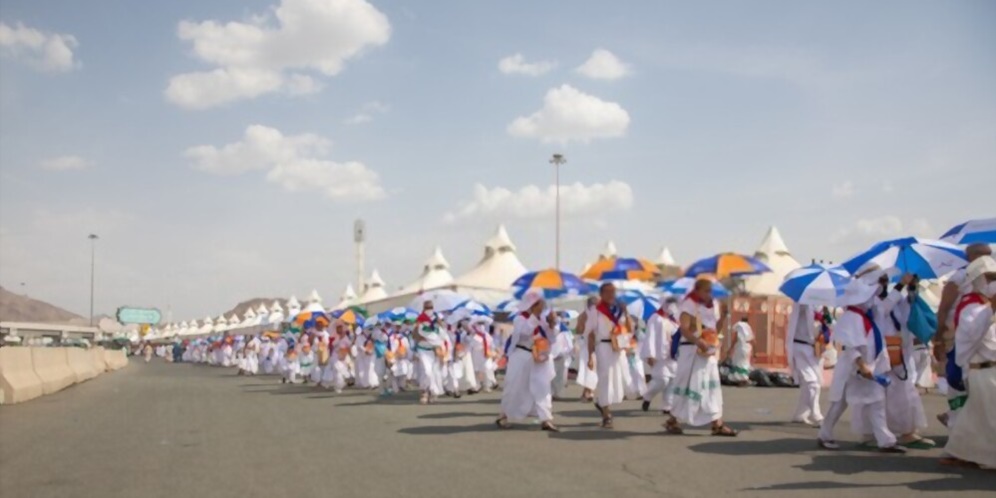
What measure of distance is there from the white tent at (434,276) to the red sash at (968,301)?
40.2 meters

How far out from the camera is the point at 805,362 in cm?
1258

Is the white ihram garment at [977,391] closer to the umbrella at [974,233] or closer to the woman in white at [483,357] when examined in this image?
the umbrella at [974,233]

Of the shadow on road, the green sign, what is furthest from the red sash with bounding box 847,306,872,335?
the green sign

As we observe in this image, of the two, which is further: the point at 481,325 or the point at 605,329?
the point at 481,325

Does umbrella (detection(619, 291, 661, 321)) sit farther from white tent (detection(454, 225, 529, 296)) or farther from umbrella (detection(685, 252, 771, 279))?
white tent (detection(454, 225, 529, 296))

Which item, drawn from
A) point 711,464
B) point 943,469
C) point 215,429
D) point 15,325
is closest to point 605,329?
point 711,464

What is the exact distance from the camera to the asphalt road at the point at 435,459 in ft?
24.7

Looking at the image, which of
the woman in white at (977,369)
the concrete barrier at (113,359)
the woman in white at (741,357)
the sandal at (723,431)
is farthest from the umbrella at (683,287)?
the concrete barrier at (113,359)

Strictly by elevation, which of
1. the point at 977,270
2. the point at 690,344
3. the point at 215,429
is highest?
the point at 977,270

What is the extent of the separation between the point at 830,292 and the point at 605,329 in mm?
2915

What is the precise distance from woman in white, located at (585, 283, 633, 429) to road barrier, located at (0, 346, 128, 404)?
526 inches

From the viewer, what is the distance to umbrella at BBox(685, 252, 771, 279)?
14.2 meters

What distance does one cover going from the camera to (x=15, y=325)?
346 ft

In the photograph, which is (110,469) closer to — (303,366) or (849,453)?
(849,453)
